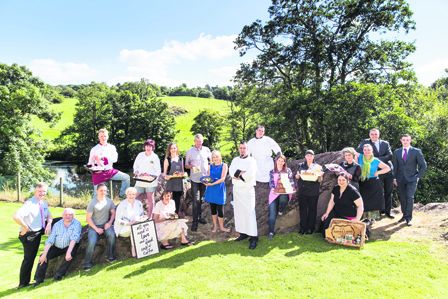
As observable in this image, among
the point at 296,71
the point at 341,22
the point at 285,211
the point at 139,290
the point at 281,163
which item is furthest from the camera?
the point at 296,71

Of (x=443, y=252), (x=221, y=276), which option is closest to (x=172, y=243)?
(x=221, y=276)

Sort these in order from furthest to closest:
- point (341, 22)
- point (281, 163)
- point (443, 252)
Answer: point (341, 22)
point (281, 163)
point (443, 252)

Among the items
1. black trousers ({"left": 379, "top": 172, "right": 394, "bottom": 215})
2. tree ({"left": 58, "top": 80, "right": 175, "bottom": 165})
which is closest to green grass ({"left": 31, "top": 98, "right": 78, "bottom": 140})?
tree ({"left": 58, "top": 80, "right": 175, "bottom": 165})

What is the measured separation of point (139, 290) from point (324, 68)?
72.1 feet

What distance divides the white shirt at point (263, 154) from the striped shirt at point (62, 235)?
4.48 meters

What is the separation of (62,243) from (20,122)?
22593 mm

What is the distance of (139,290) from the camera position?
18.4 feet

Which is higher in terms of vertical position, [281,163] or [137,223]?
[281,163]

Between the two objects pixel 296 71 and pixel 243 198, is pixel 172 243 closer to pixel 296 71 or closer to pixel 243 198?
pixel 243 198

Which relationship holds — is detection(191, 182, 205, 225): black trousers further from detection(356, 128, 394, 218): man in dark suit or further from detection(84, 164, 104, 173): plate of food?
detection(356, 128, 394, 218): man in dark suit

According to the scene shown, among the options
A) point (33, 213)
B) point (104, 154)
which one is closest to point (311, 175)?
point (104, 154)

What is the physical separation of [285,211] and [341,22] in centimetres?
1915

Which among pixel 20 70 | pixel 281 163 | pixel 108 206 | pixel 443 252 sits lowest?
pixel 443 252

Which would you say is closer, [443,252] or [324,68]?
[443,252]
